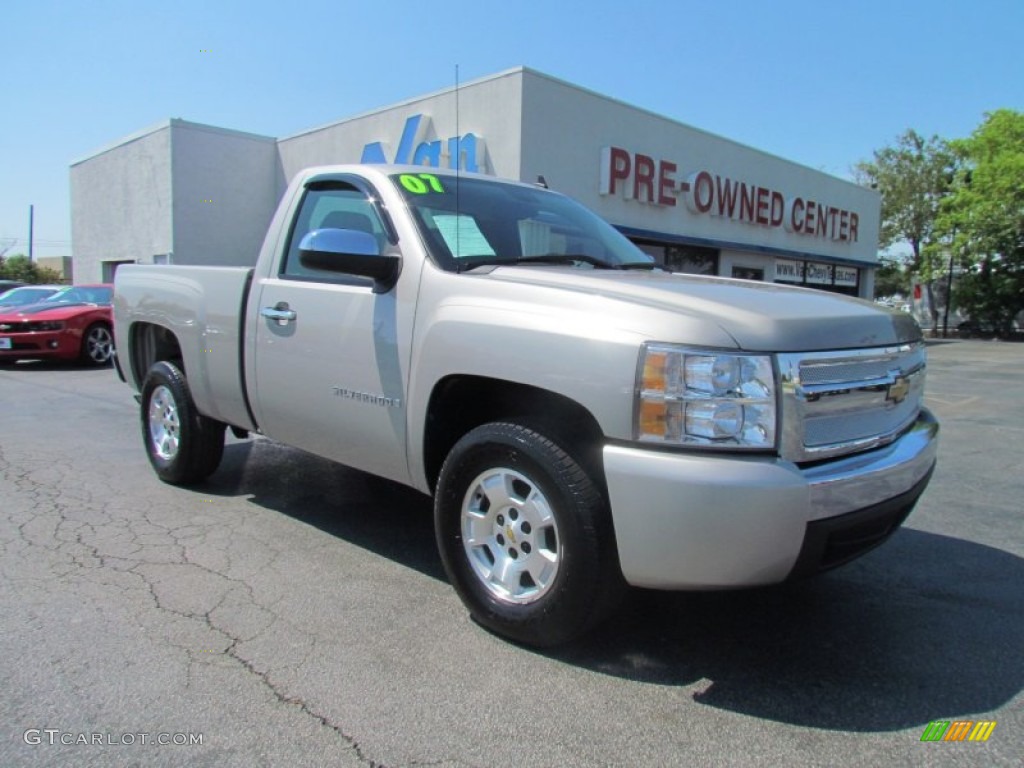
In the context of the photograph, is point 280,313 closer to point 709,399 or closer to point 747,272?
point 709,399

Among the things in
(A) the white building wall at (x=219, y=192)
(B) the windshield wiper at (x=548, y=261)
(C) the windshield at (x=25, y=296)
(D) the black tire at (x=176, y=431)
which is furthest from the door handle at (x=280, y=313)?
(A) the white building wall at (x=219, y=192)

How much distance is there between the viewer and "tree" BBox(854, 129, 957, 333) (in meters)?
41.6

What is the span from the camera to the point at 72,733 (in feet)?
7.84

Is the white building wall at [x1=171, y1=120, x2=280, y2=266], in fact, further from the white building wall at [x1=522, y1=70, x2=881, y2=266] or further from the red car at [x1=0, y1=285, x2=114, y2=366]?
the white building wall at [x1=522, y1=70, x2=881, y2=266]

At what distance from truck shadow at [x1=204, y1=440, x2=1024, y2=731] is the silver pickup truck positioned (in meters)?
0.43

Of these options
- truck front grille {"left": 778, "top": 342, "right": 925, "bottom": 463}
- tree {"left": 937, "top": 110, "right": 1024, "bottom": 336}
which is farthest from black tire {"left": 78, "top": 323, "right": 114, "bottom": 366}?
tree {"left": 937, "top": 110, "right": 1024, "bottom": 336}

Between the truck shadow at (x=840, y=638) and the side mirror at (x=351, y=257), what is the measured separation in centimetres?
149

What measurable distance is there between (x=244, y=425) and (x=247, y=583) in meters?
1.20

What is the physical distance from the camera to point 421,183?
151 inches

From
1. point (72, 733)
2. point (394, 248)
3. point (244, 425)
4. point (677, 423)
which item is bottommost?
point (72, 733)

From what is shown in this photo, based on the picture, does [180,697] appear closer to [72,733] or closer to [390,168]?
[72,733]

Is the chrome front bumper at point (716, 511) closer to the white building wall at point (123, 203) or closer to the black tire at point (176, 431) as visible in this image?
the black tire at point (176, 431)

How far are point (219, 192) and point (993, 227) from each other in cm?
3215

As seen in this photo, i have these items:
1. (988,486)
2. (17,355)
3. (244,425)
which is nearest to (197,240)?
(17,355)
